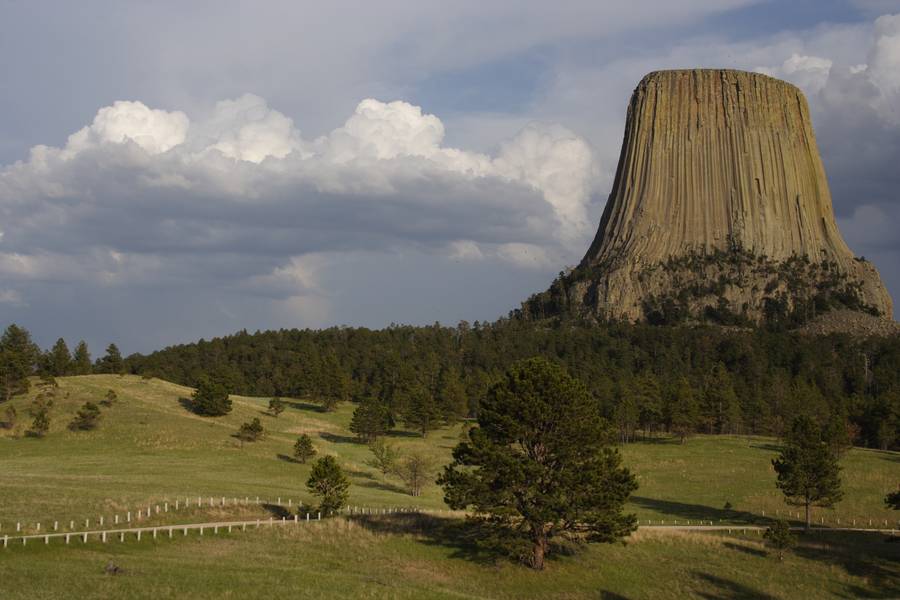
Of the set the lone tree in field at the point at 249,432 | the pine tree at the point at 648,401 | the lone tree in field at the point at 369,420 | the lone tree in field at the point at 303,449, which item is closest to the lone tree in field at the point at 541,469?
the lone tree in field at the point at 303,449

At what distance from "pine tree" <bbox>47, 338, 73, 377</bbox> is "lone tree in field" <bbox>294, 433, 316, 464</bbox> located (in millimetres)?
59215

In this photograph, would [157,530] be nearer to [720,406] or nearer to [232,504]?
[232,504]

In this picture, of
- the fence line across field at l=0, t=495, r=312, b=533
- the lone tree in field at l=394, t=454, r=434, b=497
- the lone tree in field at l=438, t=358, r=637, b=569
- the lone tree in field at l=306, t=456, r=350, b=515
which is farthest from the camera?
the lone tree in field at l=394, t=454, r=434, b=497

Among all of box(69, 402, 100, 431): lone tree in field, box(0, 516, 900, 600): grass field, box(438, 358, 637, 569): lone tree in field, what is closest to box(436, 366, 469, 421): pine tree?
box(69, 402, 100, 431): lone tree in field

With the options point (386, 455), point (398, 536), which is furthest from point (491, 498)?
point (386, 455)

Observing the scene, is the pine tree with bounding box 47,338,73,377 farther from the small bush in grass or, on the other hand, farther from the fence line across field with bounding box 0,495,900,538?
the fence line across field with bounding box 0,495,900,538

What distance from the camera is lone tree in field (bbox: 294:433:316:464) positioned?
77562 mm

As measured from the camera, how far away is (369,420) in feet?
322

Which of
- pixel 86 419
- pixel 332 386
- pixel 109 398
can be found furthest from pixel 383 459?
pixel 332 386

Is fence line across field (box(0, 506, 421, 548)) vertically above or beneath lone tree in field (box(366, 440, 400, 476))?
beneath

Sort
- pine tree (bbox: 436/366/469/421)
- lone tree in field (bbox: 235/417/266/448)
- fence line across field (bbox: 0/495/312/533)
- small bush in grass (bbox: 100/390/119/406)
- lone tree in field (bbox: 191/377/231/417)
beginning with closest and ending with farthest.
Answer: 1. fence line across field (bbox: 0/495/312/533)
2. lone tree in field (bbox: 235/417/266/448)
3. small bush in grass (bbox: 100/390/119/406)
4. lone tree in field (bbox: 191/377/231/417)
5. pine tree (bbox: 436/366/469/421)

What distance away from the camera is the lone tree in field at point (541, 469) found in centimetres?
4109

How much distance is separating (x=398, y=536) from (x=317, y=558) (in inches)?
258

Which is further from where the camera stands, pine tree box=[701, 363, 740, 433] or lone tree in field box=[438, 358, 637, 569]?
pine tree box=[701, 363, 740, 433]
